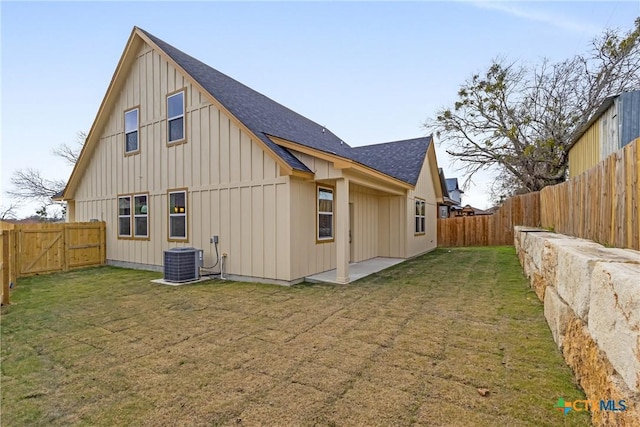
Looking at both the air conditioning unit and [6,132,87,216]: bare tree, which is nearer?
the air conditioning unit

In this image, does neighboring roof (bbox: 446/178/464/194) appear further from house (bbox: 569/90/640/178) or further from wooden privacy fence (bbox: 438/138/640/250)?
wooden privacy fence (bbox: 438/138/640/250)

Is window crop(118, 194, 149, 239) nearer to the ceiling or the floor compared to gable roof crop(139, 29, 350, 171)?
nearer to the floor

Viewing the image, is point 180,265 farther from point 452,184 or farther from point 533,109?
point 452,184

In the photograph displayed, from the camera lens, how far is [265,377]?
2908 millimetres

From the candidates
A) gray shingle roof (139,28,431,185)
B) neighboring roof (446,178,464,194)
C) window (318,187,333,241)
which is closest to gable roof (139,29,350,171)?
gray shingle roof (139,28,431,185)

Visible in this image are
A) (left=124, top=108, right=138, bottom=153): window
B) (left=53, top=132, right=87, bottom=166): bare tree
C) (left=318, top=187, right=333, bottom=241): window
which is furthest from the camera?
(left=53, top=132, right=87, bottom=166): bare tree

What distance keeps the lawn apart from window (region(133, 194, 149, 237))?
381 centimetres

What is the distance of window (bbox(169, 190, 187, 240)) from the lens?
339 inches

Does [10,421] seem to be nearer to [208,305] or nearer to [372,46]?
[208,305]

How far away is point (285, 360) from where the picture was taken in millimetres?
3260

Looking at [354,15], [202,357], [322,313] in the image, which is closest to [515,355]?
[322,313]

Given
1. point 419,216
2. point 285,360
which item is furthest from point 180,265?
point 419,216

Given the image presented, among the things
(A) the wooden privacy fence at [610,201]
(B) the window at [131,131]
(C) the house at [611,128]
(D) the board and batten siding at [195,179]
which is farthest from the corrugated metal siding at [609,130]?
(B) the window at [131,131]

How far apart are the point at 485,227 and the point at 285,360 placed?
16.6m
